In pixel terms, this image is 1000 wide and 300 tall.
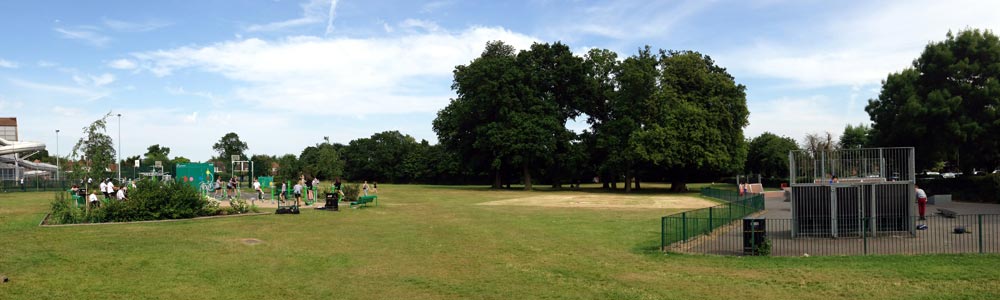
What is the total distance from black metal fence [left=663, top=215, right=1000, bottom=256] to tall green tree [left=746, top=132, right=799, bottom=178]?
60021 millimetres

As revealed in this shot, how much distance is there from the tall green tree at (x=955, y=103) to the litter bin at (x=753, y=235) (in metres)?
35.0

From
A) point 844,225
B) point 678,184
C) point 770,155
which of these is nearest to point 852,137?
point 770,155

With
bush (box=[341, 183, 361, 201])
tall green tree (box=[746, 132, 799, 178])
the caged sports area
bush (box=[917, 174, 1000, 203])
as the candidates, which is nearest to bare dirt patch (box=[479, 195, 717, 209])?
bush (box=[341, 183, 361, 201])

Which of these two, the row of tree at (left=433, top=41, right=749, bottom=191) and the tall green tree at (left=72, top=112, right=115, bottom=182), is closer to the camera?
the tall green tree at (left=72, top=112, right=115, bottom=182)

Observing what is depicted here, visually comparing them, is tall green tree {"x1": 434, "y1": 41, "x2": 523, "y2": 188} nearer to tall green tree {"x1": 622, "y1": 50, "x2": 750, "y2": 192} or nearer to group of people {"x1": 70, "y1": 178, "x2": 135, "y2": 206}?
tall green tree {"x1": 622, "y1": 50, "x2": 750, "y2": 192}

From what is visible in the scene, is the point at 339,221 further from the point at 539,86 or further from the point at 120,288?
the point at 539,86

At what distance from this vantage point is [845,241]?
19062 millimetres

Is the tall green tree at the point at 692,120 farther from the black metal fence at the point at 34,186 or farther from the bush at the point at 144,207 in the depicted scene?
the black metal fence at the point at 34,186

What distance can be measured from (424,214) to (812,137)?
258 ft

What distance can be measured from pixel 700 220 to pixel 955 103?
1248 inches

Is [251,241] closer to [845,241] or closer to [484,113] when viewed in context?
[845,241]

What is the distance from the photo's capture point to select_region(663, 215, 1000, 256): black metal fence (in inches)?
640

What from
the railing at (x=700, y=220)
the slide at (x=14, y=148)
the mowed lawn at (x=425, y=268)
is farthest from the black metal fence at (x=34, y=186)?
the railing at (x=700, y=220)

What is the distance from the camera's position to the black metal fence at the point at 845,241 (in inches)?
640
